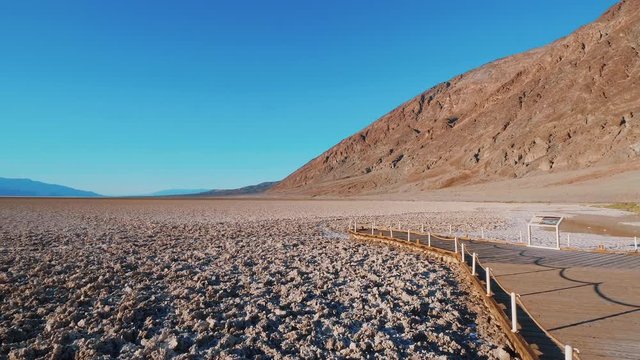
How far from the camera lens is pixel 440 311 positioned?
9.53 meters

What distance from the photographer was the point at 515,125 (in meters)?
104

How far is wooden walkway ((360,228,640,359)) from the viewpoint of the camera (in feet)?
21.5

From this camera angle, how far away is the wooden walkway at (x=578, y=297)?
6.56 metres

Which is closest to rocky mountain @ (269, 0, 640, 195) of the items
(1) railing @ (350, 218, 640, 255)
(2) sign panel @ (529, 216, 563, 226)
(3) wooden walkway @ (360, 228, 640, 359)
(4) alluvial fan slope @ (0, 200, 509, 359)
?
(1) railing @ (350, 218, 640, 255)

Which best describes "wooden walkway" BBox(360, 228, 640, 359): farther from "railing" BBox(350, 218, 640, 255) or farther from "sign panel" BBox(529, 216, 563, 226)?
"railing" BBox(350, 218, 640, 255)

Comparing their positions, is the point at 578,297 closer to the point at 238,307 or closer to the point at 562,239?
the point at 238,307

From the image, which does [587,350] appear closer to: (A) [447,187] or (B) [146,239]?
(B) [146,239]

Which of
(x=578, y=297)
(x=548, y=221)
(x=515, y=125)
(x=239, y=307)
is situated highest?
(x=515, y=125)

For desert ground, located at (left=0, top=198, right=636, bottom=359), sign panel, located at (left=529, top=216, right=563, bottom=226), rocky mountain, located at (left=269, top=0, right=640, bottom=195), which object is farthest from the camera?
rocky mountain, located at (left=269, top=0, right=640, bottom=195)

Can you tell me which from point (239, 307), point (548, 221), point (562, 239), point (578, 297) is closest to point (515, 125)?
point (562, 239)

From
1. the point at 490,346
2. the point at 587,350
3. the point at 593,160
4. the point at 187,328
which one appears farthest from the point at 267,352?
the point at 593,160

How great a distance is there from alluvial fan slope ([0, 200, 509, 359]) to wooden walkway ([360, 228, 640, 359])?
916 millimetres

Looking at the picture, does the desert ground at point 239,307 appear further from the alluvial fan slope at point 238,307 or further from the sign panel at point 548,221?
the sign panel at point 548,221

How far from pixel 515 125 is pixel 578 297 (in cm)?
10526
